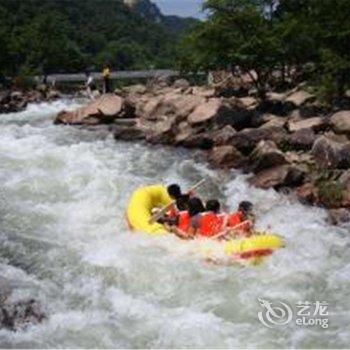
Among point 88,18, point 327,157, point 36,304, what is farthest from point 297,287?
point 88,18

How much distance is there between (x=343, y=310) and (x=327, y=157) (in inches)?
250

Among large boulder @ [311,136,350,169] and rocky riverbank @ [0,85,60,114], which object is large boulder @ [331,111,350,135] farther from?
rocky riverbank @ [0,85,60,114]

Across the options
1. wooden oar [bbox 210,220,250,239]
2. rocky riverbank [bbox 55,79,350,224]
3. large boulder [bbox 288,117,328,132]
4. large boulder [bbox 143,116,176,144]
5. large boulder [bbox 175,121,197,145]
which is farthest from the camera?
large boulder [bbox 143,116,176,144]

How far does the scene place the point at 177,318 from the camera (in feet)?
29.6

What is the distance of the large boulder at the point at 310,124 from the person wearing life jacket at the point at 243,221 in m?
6.93

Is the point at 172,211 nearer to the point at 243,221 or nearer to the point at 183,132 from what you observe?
the point at 243,221

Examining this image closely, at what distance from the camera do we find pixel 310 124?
59.1ft

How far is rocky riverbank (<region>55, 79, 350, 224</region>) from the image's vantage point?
14.6 meters

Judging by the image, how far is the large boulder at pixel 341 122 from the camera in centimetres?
1709

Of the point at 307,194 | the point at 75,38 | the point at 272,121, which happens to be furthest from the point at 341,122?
the point at 75,38

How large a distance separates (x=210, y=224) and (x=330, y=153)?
495 centimetres

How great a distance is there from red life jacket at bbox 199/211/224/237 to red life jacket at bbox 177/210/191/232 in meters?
0.28

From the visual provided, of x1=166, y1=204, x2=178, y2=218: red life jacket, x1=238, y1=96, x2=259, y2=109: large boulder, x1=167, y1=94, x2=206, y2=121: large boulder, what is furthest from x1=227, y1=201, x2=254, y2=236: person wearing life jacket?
x1=238, y1=96, x2=259, y2=109: large boulder

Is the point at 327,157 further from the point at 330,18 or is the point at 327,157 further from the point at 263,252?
the point at 330,18
